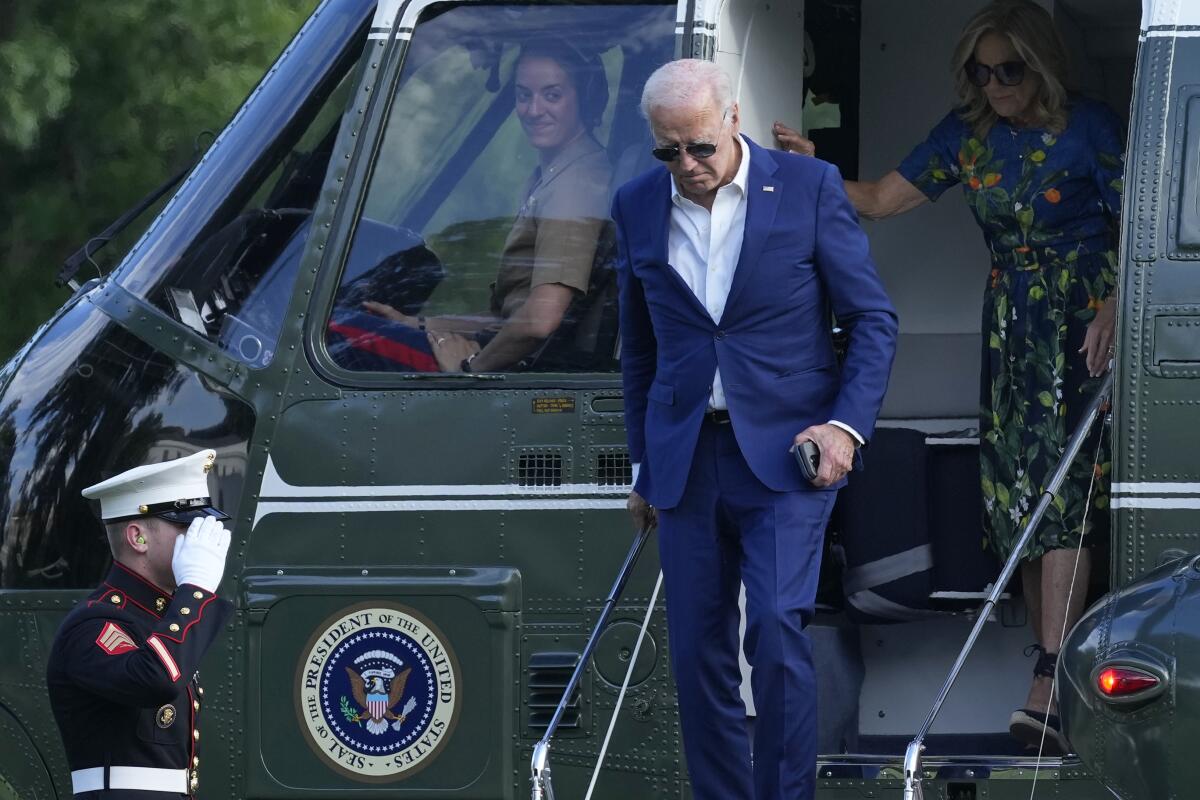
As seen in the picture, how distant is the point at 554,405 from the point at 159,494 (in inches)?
48.4

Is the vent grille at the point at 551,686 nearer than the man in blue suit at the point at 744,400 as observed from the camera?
No

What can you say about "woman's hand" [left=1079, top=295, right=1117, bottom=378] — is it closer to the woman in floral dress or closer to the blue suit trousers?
the woman in floral dress

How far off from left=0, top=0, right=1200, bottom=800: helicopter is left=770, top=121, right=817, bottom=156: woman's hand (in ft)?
0.27

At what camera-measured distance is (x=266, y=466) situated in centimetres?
546

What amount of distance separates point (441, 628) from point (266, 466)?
651 mm

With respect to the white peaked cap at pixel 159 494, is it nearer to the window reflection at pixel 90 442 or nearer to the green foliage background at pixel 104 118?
the window reflection at pixel 90 442

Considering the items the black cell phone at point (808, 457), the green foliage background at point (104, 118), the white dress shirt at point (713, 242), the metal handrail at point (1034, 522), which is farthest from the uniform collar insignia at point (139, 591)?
the green foliage background at point (104, 118)

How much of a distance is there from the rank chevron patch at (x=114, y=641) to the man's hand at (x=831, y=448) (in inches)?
60.9

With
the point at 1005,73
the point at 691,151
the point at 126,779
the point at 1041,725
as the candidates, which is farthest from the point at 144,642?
the point at 1005,73

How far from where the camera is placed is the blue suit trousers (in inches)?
185

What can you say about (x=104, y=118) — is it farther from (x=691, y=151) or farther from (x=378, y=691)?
(x=691, y=151)

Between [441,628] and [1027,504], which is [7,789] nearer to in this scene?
[441,628]

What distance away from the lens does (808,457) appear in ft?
15.3

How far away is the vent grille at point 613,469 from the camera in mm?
5359
